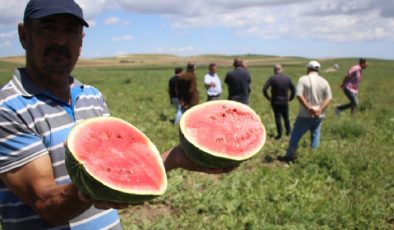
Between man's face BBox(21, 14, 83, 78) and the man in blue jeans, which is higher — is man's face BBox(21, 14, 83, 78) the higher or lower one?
the higher one

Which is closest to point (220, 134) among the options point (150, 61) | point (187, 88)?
point (187, 88)

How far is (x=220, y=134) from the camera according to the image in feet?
7.88

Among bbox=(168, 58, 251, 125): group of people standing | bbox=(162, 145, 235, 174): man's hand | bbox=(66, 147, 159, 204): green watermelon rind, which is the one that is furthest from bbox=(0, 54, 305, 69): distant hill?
bbox=(66, 147, 159, 204): green watermelon rind

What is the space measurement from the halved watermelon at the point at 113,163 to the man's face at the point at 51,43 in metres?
0.36

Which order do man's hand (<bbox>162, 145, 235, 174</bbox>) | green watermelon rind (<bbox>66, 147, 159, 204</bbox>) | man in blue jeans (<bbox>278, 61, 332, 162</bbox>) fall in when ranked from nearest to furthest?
green watermelon rind (<bbox>66, 147, 159, 204</bbox>) → man's hand (<bbox>162, 145, 235, 174</bbox>) → man in blue jeans (<bbox>278, 61, 332, 162</bbox>)

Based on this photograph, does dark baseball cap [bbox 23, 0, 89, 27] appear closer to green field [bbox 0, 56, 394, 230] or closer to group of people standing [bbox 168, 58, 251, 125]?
green field [bbox 0, 56, 394, 230]

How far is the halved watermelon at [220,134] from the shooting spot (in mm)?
2205

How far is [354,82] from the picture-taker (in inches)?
420

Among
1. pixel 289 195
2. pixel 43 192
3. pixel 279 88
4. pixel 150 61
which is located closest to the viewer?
pixel 43 192

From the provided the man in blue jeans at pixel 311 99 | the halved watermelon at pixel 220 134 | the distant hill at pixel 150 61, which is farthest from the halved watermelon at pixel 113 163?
the distant hill at pixel 150 61

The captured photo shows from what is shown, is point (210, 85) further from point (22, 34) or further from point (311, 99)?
point (22, 34)

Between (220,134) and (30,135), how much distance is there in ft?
3.46

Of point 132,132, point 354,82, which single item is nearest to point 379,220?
point 132,132

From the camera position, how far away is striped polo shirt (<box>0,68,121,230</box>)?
179 cm
